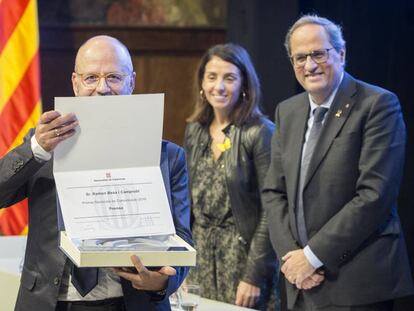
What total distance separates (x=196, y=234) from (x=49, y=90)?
2.34m

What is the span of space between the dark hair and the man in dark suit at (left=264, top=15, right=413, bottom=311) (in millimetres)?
680

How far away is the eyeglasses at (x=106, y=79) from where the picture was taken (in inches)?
82.6

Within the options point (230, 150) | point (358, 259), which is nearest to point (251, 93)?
point (230, 150)

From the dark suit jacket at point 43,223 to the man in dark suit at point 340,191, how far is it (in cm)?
103

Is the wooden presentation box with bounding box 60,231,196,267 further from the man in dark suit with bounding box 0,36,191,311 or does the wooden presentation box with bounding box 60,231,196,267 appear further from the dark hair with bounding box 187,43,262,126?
the dark hair with bounding box 187,43,262,126

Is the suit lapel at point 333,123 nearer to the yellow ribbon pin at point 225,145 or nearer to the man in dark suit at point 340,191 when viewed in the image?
the man in dark suit at point 340,191

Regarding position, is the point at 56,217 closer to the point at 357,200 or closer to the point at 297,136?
the point at 357,200

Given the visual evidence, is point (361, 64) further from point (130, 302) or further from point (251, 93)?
point (130, 302)

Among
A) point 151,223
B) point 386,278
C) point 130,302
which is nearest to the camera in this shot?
point 151,223

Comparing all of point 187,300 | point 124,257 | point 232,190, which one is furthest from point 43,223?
point 232,190

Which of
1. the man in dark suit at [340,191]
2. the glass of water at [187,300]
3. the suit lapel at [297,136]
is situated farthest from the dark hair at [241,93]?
the glass of water at [187,300]

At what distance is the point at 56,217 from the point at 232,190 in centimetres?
178

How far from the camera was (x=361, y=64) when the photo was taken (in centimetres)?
447

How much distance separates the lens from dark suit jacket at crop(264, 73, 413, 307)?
302 cm
